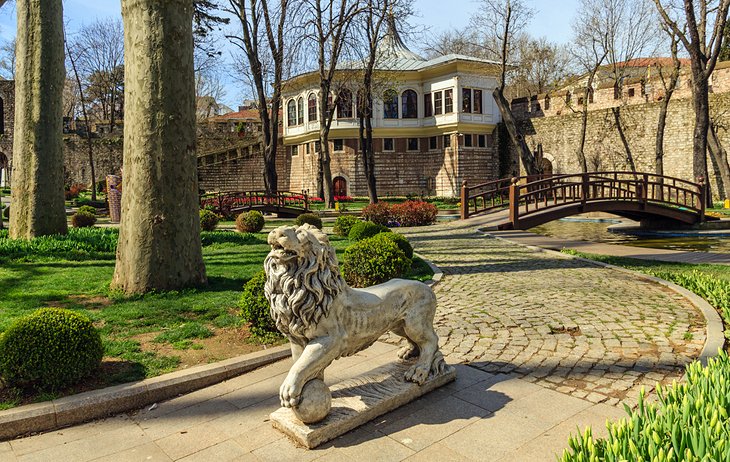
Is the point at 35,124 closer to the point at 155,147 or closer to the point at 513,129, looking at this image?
the point at 155,147

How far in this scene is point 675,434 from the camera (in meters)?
2.34

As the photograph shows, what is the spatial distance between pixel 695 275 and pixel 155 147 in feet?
29.3

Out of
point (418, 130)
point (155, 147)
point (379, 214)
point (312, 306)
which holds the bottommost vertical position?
point (312, 306)

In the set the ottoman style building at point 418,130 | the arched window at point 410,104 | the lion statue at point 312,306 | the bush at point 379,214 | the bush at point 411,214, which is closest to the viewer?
the lion statue at point 312,306

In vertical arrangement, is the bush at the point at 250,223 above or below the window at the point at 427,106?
below

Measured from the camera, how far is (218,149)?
41438 millimetres

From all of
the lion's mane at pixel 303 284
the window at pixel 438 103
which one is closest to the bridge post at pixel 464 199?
the window at pixel 438 103

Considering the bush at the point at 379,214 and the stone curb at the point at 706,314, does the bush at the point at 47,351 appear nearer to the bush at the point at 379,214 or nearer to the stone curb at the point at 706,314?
→ the stone curb at the point at 706,314

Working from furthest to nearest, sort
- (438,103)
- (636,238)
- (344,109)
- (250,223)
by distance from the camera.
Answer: (438,103), (344,109), (250,223), (636,238)

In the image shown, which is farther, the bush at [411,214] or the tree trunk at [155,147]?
the bush at [411,214]

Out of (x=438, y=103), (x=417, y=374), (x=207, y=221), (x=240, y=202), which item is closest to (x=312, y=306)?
(x=417, y=374)

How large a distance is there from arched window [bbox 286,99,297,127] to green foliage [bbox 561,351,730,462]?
3965 cm

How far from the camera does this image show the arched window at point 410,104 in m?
38.5

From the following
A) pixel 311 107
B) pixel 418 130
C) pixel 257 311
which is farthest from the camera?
pixel 311 107
